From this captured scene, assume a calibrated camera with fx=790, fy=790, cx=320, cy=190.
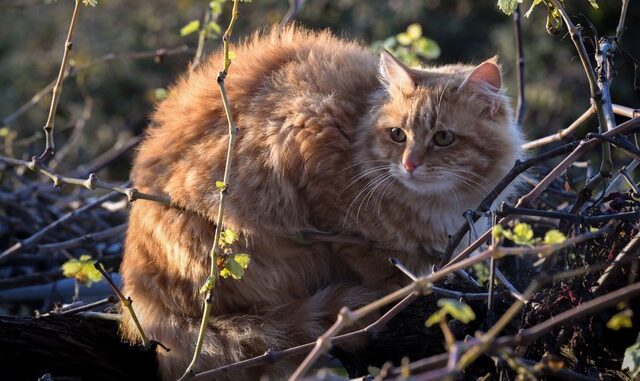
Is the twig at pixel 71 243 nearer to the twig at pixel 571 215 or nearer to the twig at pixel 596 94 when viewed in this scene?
the twig at pixel 571 215

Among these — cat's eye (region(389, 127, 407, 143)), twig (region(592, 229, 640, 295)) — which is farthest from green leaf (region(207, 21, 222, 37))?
twig (region(592, 229, 640, 295))

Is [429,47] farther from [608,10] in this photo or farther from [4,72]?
[4,72]

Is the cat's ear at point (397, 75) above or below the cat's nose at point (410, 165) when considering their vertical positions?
above

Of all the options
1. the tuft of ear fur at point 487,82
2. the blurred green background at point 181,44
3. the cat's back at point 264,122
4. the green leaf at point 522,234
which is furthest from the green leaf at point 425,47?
the blurred green background at point 181,44

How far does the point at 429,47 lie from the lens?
3570 millimetres

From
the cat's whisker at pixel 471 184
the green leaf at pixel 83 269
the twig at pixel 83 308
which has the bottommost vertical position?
the twig at pixel 83 308

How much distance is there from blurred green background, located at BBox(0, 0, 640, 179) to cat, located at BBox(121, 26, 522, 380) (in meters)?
3.83

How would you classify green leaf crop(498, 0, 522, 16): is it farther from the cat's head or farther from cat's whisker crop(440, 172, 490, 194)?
cat's whisker crop(440, 172, 490, 194)

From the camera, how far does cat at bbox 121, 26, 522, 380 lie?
2.55 meters

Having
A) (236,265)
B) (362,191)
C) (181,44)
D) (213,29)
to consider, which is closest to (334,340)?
(236,265)

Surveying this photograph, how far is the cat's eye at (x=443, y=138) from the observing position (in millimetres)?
2635

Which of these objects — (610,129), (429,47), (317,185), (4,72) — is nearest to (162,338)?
(317,185)

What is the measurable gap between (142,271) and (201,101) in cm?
61

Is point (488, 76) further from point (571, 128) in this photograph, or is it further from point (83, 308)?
point (83, 308)
